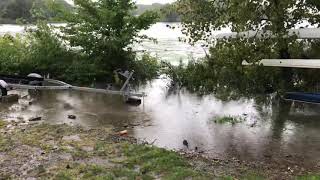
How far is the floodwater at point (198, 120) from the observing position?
25.0 ft

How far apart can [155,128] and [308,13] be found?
4689 millimetres

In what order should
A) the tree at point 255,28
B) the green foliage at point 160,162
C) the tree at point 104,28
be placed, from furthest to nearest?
the tree at point 104,28, the tree at point 255,28, the green foliage at point 160,162

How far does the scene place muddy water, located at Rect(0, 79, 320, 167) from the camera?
7621 millimetres

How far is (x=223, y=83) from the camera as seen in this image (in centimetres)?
1210

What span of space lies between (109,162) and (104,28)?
7001 millimetres

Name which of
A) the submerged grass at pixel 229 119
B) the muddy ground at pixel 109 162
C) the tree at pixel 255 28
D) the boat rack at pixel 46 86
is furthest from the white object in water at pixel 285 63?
Answer: the muddy ground at pixel 109 162

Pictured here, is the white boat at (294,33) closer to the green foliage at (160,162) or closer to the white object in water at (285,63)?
the white object in water at (285,63)

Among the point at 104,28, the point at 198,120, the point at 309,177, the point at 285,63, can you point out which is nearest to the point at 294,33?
the point at 285,63

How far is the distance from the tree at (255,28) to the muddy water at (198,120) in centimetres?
105

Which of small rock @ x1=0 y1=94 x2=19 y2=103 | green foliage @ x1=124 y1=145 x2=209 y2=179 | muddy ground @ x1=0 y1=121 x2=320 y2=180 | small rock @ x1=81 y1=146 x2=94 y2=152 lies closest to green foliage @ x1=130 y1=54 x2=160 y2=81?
small rock @ x1=0 y1=94 x2=19 y2=103

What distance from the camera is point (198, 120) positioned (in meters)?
9.55

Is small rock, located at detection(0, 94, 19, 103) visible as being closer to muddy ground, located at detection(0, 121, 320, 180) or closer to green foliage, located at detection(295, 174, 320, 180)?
muddy ground, located at detection(0, 121, 320, 180)

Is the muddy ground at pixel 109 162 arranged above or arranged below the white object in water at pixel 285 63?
below

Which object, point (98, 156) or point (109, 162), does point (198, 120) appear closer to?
point (98, 156)
